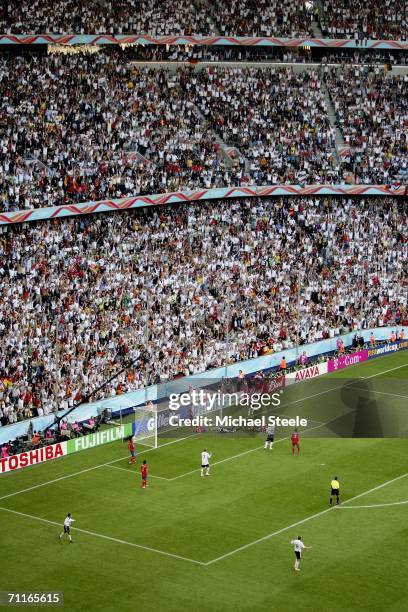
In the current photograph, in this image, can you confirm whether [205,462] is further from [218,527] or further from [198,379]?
[198,379]

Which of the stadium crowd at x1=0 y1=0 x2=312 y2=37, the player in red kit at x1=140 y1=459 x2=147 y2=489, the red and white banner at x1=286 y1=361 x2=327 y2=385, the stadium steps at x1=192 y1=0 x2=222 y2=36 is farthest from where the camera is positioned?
the stadium steps at x1=192 y1=0 x2=222 y2=36

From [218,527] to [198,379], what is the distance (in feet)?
50.2

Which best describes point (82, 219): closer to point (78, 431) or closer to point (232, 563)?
point (78, 431)

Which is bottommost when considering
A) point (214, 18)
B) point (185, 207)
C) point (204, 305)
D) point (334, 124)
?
point (204, 305)

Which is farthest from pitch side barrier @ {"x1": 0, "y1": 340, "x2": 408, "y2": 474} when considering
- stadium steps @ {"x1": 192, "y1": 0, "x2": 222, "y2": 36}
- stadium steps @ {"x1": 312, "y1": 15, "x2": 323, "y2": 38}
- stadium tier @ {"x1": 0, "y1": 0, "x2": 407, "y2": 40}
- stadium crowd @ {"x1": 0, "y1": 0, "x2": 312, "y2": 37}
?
stadium steps @ {"x1": 312, "y1": 15, "x2": 323, "y2": 38}

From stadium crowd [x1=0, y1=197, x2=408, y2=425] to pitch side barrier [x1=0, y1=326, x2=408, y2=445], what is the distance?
0.71 meters

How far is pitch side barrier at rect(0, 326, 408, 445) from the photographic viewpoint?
4456 cm

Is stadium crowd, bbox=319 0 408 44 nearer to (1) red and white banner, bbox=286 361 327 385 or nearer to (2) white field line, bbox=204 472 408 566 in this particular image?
(1) red and white banner, bbox=286 361 327 385

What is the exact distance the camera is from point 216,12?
229 ft

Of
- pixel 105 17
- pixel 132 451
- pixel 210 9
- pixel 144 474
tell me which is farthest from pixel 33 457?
pixel 210 9

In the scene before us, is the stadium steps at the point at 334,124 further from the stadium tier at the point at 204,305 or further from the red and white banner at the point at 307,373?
the red and white banner at the point at 307,373

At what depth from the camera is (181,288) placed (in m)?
57.1

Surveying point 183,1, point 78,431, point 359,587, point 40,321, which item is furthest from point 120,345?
point 183,1

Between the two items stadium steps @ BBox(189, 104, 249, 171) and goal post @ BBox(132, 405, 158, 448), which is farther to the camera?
stadium steps @ BBox(189, 104, 249, 171)
